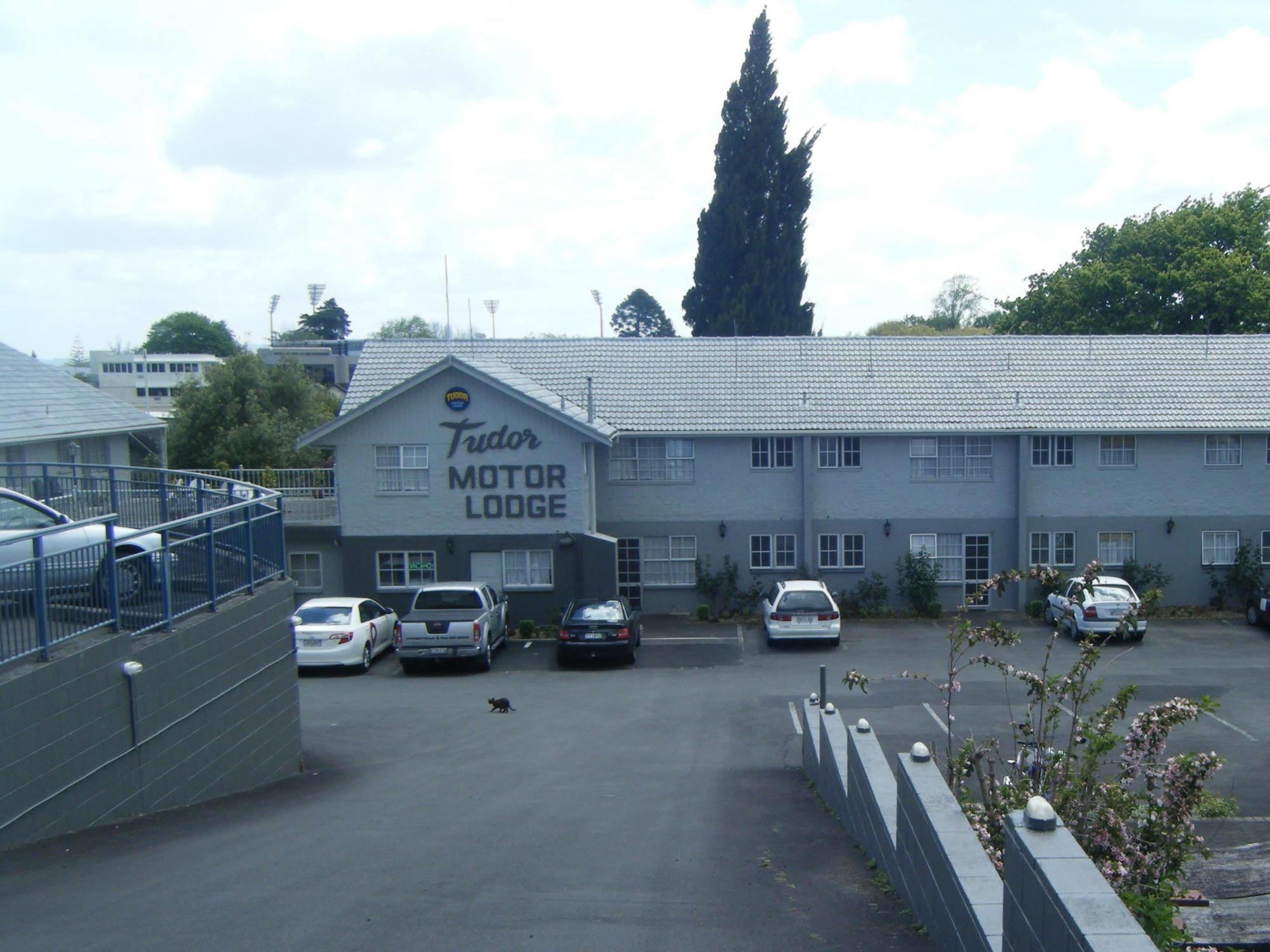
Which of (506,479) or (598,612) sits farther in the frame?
(506,479)

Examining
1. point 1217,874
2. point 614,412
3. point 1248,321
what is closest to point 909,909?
point 1217,874

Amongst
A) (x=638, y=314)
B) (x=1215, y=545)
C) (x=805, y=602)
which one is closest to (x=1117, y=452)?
(x=1215, y=545)

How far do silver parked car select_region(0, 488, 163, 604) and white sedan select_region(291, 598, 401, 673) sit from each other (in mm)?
9777

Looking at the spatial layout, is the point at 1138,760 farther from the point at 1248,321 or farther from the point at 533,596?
the point at 1248,321

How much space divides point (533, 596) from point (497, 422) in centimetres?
452

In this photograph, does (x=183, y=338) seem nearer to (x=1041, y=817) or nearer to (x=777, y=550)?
(x=777, y=550)

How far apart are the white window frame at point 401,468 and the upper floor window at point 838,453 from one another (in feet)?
34.6

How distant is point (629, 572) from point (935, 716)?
1247cm

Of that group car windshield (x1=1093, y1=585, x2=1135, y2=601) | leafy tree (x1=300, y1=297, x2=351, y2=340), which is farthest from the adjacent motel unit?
leafy tree (x1=300, y1=297, x2=351, y2=340)

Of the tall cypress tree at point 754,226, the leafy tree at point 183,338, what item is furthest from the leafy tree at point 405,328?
the tall cypress tree at point 754,226

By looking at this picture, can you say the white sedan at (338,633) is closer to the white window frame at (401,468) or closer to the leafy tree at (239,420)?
the white window frame at (401,468)

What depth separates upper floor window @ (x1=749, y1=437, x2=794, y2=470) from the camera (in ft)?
102

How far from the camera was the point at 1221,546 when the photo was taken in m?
30.8

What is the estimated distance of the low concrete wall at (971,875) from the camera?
4262mm
